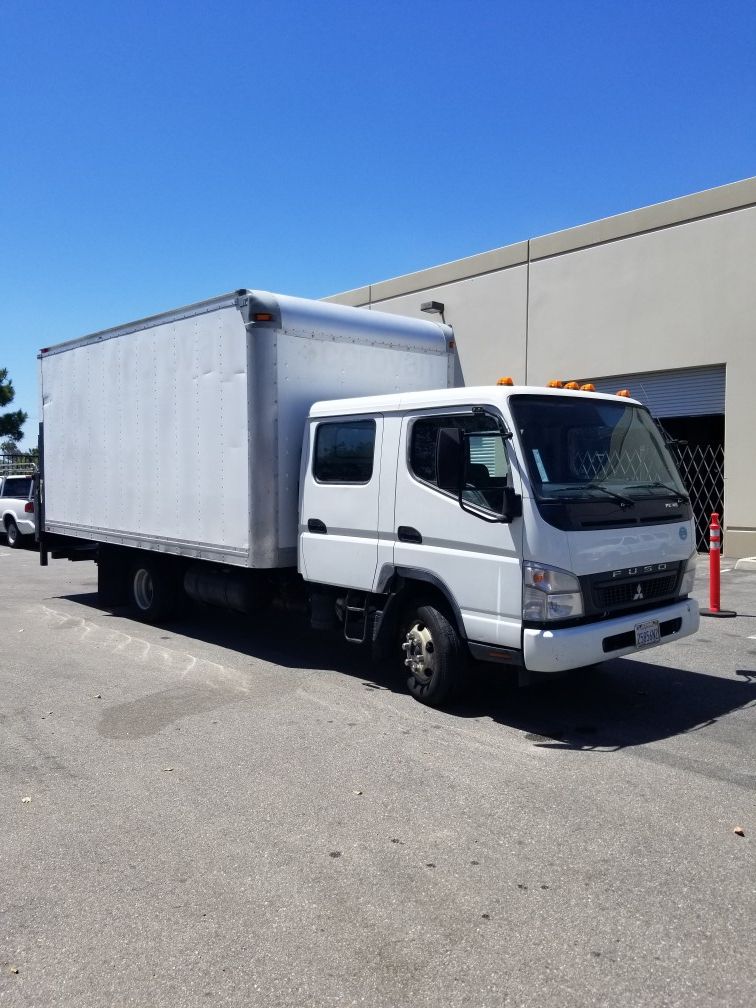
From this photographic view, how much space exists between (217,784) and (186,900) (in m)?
1.35

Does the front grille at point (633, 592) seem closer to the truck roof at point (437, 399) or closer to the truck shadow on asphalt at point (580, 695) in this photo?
the truck shadow on asphalt at point (580, 695)

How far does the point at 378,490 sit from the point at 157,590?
4.07m

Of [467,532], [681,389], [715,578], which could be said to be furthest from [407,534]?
[681,389]

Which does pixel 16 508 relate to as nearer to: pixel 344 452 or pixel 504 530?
pixel 344 452

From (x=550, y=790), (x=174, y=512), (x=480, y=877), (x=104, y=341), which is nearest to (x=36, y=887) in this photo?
(x=480, y=877)

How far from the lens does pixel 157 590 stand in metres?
9.93

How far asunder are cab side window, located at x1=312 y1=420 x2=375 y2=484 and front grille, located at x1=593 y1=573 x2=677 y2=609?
2131 mm

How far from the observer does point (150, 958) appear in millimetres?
3285

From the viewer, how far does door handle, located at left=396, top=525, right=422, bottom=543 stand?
21.6 ft

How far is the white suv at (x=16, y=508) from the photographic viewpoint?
67.6ft

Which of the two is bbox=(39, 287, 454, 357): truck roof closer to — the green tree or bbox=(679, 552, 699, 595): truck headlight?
bbox=(679, 552, 699, 595): truck headlight

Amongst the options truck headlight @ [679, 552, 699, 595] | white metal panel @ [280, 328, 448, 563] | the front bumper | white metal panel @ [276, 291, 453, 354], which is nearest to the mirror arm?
the front bumper

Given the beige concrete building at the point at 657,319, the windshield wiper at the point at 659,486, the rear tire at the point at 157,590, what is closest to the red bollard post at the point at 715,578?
the windshield wiper at the point at 659,486

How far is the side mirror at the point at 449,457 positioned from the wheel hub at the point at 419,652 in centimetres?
117
